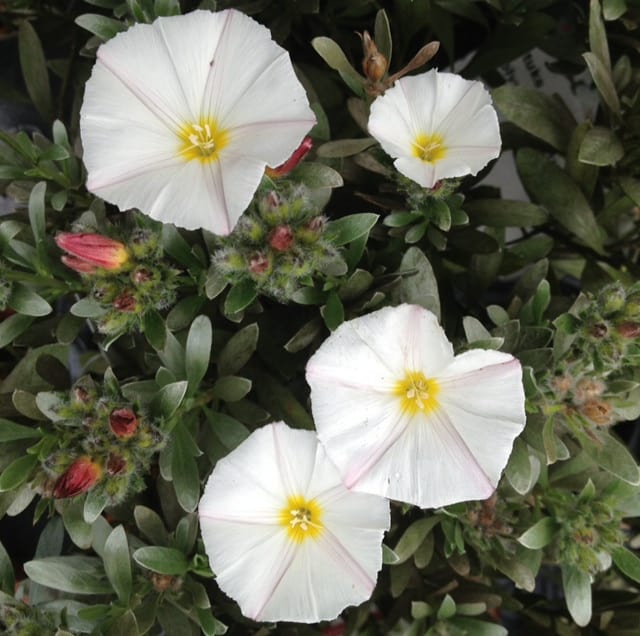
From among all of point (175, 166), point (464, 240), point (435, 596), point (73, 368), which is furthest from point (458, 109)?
point (73, 368)

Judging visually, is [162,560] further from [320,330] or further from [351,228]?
[351,228]

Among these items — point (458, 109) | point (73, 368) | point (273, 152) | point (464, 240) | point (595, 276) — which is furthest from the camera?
point (73, 368)

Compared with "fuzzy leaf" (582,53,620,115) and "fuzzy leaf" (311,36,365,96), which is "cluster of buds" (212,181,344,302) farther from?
"fuzzy leaf" (582,53,620,115)

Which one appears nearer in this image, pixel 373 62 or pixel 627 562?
pixel 373 62

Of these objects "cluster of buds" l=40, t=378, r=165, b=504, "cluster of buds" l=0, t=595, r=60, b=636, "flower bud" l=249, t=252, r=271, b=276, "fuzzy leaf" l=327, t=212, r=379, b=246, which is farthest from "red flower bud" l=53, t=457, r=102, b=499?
"fuzzy leaf" l=327, t=212, r=379, b=246

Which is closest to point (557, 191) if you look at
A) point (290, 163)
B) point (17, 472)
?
point (290, 163)

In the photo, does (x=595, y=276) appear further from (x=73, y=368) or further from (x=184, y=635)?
(x=73, y=368)

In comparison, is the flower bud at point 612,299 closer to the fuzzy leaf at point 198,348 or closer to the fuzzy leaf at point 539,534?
the fuzzy leaf at point 539,534
